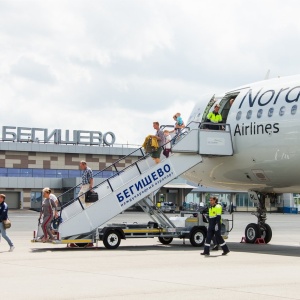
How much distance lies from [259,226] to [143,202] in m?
5.29

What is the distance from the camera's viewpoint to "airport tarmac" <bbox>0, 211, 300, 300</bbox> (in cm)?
1235

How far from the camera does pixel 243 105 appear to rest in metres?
24.2

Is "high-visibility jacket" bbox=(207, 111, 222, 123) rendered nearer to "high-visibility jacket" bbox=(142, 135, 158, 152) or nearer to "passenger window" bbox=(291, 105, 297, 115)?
"high-visibility jacket" bbox=(142, 135, 158, 152)

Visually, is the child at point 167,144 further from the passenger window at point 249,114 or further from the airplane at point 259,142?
the passenger window at point 249,114

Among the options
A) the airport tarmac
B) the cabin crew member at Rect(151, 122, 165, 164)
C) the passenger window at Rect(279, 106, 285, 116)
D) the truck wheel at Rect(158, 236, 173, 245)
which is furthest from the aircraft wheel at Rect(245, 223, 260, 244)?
the passenger window at Rect(279, 106, 285, 116)

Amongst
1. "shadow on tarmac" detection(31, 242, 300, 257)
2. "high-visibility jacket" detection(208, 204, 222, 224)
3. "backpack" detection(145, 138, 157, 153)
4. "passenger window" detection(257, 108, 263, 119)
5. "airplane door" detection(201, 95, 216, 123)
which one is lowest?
"shadow on tarmac" detection(31, 242, 300, 257)

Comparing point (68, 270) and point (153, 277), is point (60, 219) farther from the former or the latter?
point (153, 277)

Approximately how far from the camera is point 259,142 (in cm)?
2294

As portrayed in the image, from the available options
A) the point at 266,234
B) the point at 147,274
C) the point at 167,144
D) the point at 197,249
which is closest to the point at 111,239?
the point at 197,249

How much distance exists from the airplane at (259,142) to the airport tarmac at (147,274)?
286cm

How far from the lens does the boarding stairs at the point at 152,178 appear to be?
23281 millimetres

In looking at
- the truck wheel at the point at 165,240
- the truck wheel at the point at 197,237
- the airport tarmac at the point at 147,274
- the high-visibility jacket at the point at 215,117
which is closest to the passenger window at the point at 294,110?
the high-visibility jacket at the point at 215,117

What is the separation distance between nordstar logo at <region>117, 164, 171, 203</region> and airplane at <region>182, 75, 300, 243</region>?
5.71ft

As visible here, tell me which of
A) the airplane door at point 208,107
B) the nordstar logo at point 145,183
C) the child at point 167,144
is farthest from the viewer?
the airplane door at point 208,107
